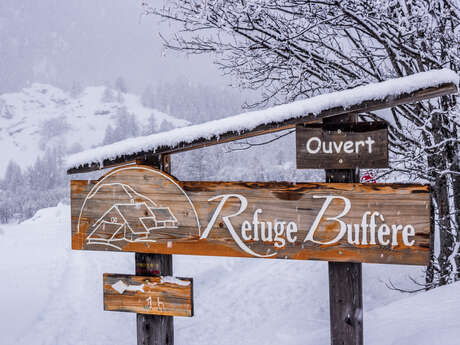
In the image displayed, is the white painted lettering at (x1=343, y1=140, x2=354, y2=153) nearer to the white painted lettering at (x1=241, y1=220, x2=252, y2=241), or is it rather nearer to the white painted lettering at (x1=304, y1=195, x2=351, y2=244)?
the white painted lettering at (x1=304, y1=195, x2=351, y2=244)

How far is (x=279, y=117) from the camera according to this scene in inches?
109

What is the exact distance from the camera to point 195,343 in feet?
20.4

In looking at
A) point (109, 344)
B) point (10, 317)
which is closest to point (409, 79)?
point (109, 344)

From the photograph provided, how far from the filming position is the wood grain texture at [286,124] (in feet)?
8.13

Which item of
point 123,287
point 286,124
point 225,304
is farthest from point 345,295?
point 225,304

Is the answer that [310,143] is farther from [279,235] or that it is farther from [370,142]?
[279,235]

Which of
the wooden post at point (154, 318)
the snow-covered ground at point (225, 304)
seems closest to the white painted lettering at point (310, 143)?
the wooden post at point (154, 318)

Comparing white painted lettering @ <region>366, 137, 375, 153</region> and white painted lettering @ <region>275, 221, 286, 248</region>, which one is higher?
white painted lettering @ <region>366, 137, 375, 153</region>

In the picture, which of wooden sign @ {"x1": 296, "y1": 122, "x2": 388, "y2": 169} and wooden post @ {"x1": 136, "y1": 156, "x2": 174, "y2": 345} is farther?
wooden post @ {"x1": 136, "y1": 156, "x2": 174, "y2": 345}

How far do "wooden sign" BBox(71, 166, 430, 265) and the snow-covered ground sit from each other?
1277mm

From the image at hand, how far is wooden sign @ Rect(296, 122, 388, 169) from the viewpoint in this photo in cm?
266

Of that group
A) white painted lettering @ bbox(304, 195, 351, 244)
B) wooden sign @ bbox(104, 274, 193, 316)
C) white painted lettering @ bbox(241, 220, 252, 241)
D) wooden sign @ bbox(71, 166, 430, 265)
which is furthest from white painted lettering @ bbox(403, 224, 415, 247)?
wooden sign @ bbox(104, 274, 193, 316)

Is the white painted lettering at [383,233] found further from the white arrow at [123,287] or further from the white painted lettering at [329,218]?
the white arrow at [123,287]

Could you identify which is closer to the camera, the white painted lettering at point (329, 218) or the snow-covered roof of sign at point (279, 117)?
the snow-covered roof of sign at point (279, 117)
